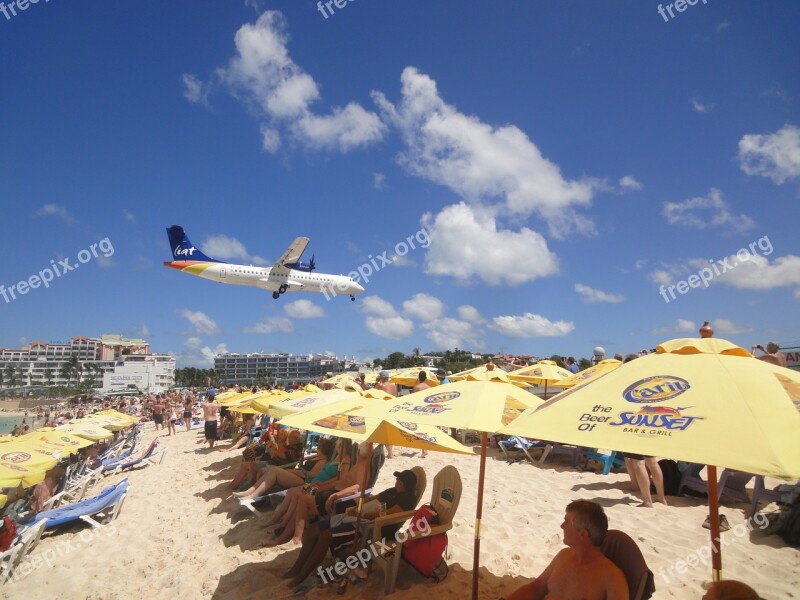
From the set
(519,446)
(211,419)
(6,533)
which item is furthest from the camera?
(211,419)

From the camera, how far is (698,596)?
3561 mm

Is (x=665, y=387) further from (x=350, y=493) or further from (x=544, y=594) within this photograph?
(x=350, y=493)

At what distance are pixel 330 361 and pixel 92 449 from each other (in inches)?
5651

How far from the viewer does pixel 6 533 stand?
542 cm

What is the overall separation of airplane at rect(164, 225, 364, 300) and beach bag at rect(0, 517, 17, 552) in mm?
21871

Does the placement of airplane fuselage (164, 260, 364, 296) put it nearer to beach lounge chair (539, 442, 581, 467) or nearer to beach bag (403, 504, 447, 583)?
beach lounge chair (539, 442, 581, 467)

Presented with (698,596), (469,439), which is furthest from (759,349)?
(469,439)

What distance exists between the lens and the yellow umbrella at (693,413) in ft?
5.46

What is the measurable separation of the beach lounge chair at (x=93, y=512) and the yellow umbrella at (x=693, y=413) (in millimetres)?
7361

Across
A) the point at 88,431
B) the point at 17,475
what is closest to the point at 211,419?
the point at 88,431

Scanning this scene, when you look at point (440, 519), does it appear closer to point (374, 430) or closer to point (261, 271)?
point (374, 430)

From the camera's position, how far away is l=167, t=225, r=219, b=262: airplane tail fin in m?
28.4

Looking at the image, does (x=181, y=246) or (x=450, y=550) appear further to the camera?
(x=181, y=246)

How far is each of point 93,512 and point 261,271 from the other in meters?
22.7
